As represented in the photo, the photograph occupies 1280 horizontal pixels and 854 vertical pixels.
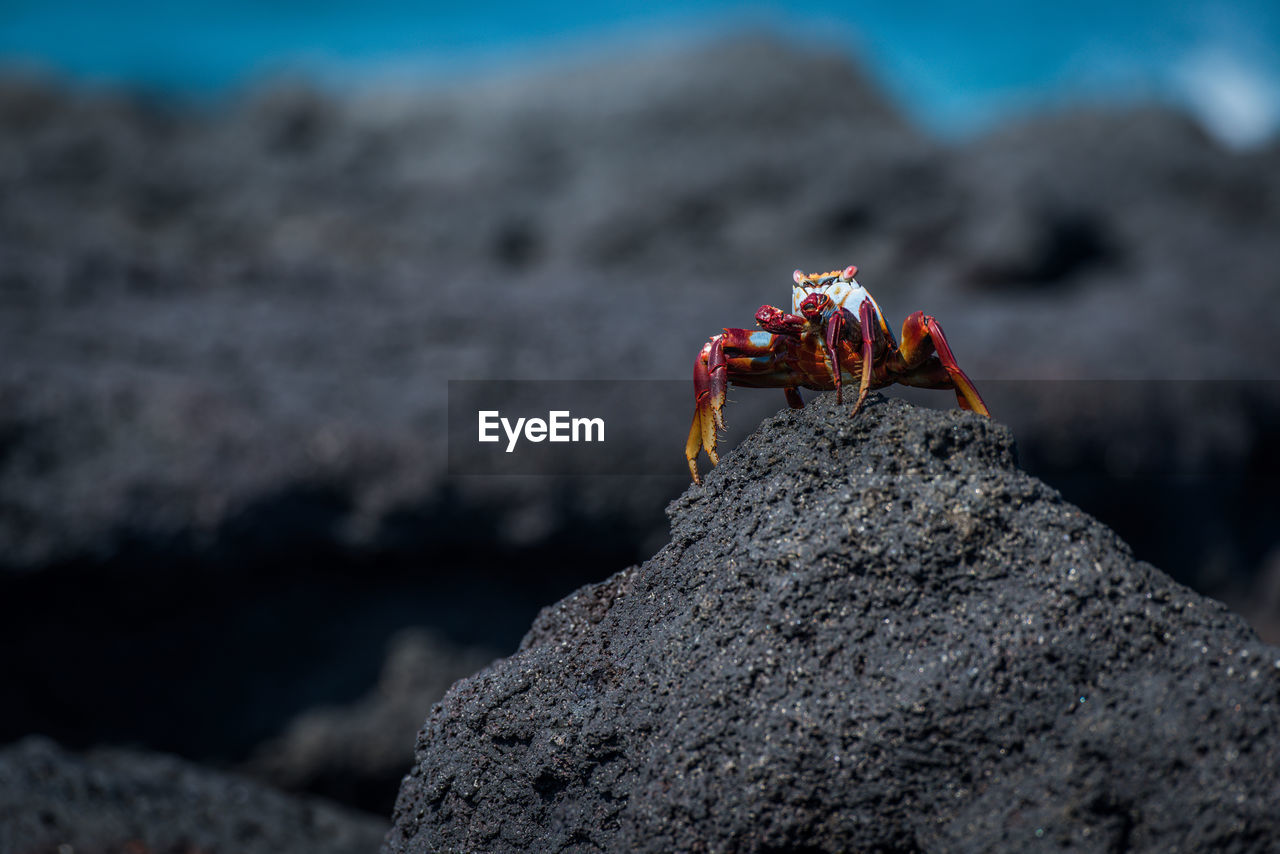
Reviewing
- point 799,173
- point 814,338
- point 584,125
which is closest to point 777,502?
point 814,338

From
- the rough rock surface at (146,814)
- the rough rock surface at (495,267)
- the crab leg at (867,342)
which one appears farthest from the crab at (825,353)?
the rough rock surface at (495,267)

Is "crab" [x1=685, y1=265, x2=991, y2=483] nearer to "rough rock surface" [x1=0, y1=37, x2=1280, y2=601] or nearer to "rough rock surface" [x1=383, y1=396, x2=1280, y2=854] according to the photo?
"rough rock surface" [x1=383, y1=396, x2=1280, y2=854]

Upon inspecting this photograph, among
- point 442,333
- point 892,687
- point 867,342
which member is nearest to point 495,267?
point 442,333

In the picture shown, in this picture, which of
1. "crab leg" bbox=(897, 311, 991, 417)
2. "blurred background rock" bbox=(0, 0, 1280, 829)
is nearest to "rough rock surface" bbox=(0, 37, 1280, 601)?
"blurred background rock" bbox=(0, 0, 1280, 829)

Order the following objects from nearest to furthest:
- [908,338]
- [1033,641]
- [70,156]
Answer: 1. [1033,641]
2. [908,338]
3. [70,156]

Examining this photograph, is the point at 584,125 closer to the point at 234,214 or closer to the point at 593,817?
the point at 234,214

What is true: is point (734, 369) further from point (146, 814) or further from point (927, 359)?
point (146, 814)
